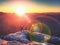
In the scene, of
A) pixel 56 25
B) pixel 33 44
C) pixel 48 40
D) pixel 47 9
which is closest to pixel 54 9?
pixel 47 9

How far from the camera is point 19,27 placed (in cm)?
193

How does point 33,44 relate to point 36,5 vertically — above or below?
below

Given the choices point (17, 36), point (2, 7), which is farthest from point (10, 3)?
point (17, 36)

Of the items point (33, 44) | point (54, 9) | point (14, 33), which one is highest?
point (54, 9)

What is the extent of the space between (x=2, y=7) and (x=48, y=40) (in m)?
0.78

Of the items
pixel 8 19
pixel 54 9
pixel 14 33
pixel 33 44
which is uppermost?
pixel 54 9

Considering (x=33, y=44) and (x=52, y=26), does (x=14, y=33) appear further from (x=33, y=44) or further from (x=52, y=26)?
(x=52, y=26)

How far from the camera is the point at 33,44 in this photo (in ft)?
6.25

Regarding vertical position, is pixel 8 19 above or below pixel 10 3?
below

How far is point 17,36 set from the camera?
1.92 metres

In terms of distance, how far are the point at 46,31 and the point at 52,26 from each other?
0.35 feet

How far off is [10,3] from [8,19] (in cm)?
22

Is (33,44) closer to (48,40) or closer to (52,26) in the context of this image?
(48,40)

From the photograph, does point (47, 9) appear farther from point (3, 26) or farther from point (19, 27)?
point (3, 26)
